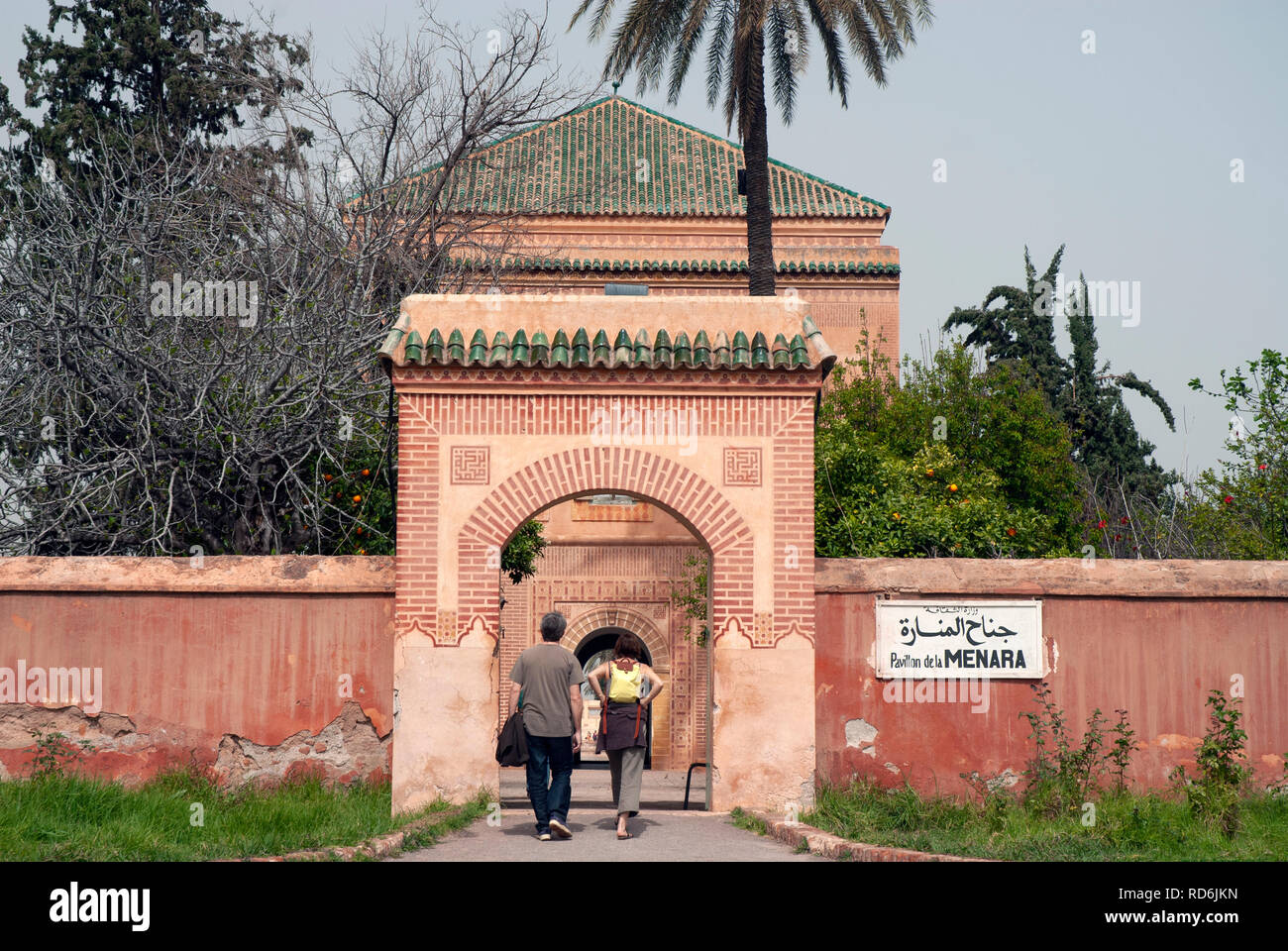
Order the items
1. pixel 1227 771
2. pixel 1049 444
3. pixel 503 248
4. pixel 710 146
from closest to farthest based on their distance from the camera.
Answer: pixel 1227 771 < pixel 503 248 < pixel 1049 444 < pixel 710 146

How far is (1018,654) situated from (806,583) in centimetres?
207

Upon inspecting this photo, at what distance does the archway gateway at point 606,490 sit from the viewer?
11.1m

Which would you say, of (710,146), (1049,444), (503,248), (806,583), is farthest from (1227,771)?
(710,146)

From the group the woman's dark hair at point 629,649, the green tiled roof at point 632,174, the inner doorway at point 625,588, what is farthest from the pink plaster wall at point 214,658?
the green tiled roof at point 632,174

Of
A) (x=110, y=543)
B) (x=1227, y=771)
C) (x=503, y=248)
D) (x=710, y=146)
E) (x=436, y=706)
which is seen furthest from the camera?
(x=710, y=146)

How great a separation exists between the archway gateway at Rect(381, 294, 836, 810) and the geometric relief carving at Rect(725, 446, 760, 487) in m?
0.01

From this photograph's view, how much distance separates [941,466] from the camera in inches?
870

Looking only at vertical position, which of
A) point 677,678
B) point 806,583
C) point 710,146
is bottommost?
point 677,678

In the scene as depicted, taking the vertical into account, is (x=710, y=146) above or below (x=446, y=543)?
above

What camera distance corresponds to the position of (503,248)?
1962cm

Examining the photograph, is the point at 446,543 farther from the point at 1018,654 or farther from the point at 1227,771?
the point at 1227,771

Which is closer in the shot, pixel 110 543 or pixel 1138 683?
pixel 1138 683

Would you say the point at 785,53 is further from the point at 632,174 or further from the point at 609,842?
the point at 609,842

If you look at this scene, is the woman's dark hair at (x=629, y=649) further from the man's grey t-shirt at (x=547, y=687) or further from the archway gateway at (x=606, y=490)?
the archway gateway at (x=606, y=490)
